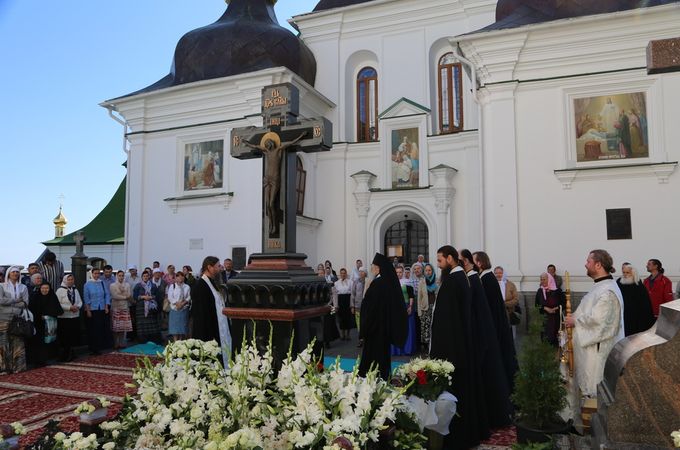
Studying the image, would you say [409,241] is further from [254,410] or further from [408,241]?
[254,410]

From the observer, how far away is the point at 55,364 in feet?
30.5

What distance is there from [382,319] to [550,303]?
230 inches

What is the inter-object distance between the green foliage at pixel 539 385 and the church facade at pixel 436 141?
906 centimetres

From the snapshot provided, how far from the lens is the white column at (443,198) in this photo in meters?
15.6

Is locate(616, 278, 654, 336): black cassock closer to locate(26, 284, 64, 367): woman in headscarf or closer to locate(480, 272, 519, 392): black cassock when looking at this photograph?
locate(480, 272, 519, 392): black cassock

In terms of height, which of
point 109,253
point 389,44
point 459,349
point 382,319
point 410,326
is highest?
point 389,44

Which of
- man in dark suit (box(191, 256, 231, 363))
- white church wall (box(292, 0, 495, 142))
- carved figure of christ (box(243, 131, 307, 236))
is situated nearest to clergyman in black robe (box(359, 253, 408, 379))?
carved figure of christ (box(243, 131, 307, 236))

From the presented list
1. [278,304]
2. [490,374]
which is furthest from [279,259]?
[490,374]

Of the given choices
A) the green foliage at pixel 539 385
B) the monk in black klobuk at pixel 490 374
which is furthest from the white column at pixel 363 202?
the green foliage at pixel 539 385

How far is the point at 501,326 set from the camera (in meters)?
6.18

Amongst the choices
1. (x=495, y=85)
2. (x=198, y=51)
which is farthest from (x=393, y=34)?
(x=198, y=51)

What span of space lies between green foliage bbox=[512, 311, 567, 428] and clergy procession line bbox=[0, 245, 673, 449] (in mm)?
615

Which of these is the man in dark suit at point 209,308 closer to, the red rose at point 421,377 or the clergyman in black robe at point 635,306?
the red rose at point 421,377

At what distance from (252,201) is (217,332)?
10.3 meters
